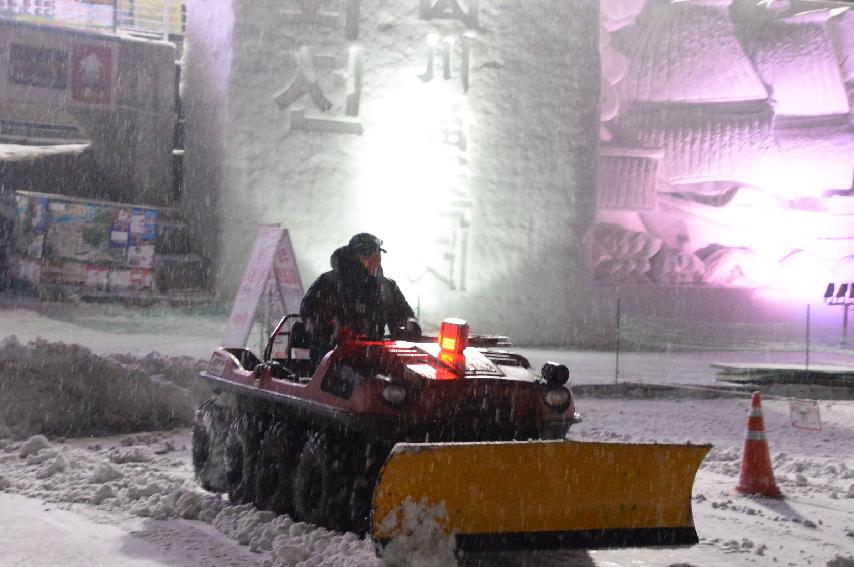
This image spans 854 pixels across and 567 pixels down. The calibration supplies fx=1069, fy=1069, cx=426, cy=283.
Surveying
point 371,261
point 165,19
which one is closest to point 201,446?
point 371,261

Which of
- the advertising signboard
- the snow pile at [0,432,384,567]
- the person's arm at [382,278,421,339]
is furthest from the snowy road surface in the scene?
the advertising signboard

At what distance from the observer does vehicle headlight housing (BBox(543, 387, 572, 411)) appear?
5809 mm

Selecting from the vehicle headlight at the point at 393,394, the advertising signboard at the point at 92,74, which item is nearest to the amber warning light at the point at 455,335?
the vehicle headlight at the point at 393,394

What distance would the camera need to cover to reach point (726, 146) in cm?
2233

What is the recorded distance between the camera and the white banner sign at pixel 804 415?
30.5ft

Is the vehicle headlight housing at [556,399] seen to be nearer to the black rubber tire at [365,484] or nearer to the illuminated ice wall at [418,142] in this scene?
the black rubber tire at [365,484]

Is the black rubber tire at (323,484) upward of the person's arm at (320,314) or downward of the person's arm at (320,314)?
downward

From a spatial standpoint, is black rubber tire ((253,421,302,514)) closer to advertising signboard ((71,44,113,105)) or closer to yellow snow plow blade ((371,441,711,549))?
yellow snow plow blade ((371,441,711,549))

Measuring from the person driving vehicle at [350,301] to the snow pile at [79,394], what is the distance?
12.6 feet

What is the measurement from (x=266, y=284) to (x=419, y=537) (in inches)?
298

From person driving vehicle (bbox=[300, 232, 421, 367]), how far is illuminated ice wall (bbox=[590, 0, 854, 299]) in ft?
49.1

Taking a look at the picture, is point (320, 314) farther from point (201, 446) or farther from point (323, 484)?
point (201, 446)

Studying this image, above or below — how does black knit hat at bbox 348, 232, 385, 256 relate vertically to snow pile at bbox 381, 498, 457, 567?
above

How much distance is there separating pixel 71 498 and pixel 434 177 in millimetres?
13944
